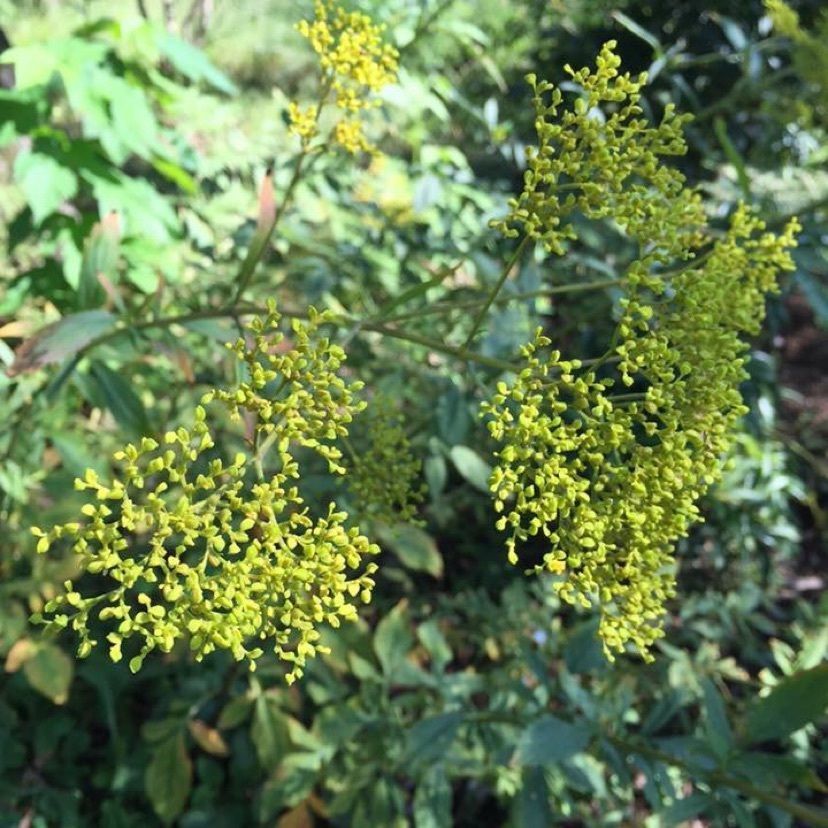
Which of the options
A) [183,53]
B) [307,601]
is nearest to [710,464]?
[307,601]

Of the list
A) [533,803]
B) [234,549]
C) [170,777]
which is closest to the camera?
[234,549]

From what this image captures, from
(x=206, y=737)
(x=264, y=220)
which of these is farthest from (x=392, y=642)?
(x=264, y=220)

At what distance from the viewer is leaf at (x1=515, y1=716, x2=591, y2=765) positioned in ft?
4.82

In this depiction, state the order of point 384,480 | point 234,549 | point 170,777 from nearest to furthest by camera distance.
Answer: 1. point 234,549
2. point 384,480
3. point 170,777

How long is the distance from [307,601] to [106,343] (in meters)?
0.86

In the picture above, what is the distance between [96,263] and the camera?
149 centimetres

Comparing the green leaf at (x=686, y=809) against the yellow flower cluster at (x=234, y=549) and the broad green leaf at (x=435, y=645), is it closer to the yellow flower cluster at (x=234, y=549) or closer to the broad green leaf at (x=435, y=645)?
the broad green leaf at (x=435, y=645)

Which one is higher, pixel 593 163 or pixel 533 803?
pixel 593 163

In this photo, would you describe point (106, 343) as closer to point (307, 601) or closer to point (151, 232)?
point (151, 232)

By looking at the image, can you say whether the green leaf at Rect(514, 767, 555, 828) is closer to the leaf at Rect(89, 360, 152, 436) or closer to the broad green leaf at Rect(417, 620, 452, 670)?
the broad green leaf at Rect(417, 620, 452, 670)

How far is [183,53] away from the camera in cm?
195

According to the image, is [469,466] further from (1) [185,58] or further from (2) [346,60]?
(1) [185,58]

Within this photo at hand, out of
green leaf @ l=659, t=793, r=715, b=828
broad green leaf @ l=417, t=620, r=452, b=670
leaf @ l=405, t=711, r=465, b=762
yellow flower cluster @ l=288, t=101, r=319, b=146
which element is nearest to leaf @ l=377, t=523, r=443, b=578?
broad green leaf @ l=417, t=620, r=452, b=670

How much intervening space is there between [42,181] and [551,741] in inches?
61.0
